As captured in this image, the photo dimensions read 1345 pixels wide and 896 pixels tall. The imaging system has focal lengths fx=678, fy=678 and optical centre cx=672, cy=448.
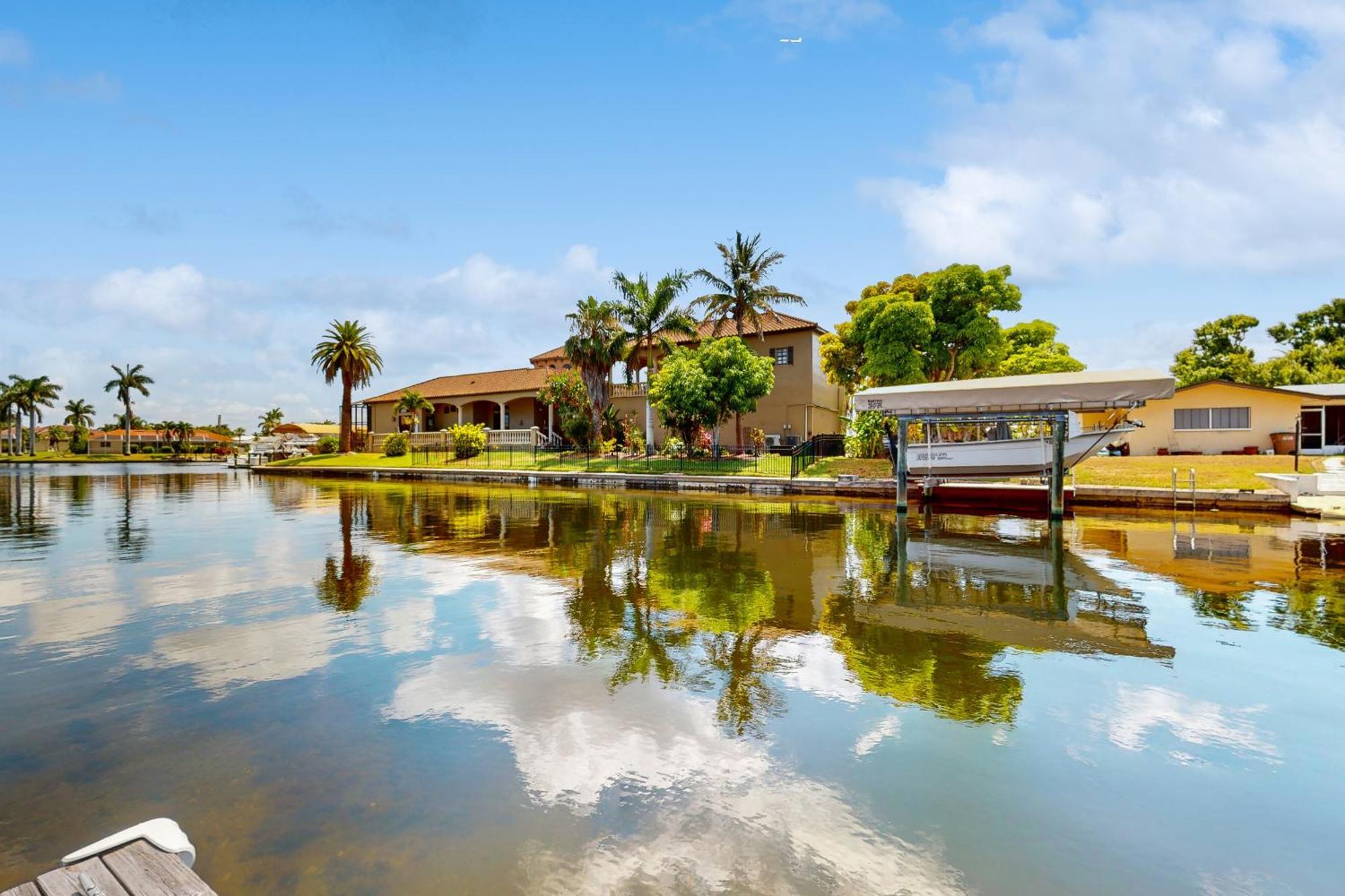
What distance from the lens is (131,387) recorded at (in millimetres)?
89812

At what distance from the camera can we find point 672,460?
34781 mm

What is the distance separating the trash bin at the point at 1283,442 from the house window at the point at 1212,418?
103cm

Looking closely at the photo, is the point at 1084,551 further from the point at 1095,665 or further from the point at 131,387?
the point at 131,387

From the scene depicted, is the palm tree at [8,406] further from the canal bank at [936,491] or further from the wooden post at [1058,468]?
the wooden post at [1058,468]

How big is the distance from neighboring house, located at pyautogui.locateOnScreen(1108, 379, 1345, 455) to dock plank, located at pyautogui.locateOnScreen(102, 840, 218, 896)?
3689cm

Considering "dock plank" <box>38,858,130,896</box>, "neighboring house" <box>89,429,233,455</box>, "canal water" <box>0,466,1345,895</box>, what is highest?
"neighboring house" <box>89,429,233,455</box>

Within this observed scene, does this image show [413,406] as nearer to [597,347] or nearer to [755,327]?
[597,347]

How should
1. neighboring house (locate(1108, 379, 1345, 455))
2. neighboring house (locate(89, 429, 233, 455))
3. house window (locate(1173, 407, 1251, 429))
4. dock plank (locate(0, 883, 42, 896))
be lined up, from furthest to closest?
neighboring house (locate(89, 429, 233, 455))
house window (locate(1173, 407, 1251, 429))
neighboring house (locate(1108, 379, 1345, 455))
dock plank (locate(0, 883, 42, 896))

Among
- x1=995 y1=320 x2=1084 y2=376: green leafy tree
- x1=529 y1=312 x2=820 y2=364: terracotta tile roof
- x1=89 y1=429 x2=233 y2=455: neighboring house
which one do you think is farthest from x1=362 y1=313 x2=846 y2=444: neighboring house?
x1=89 y1=429 x2=233 y2=455: neighboring house

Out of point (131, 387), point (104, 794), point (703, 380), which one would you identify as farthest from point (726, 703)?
point (131, 387)

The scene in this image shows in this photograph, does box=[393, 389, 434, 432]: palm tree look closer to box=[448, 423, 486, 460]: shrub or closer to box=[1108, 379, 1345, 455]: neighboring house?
box=[448, 423, 486, 460]: shrub

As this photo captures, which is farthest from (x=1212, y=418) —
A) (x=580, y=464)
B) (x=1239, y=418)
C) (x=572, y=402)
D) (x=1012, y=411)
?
(x=572, y=402)

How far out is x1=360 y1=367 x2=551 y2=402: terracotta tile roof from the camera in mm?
49219

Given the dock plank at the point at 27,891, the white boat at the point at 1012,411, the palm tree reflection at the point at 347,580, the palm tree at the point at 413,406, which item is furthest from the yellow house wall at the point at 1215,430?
the palm tree at the point at 413,406
